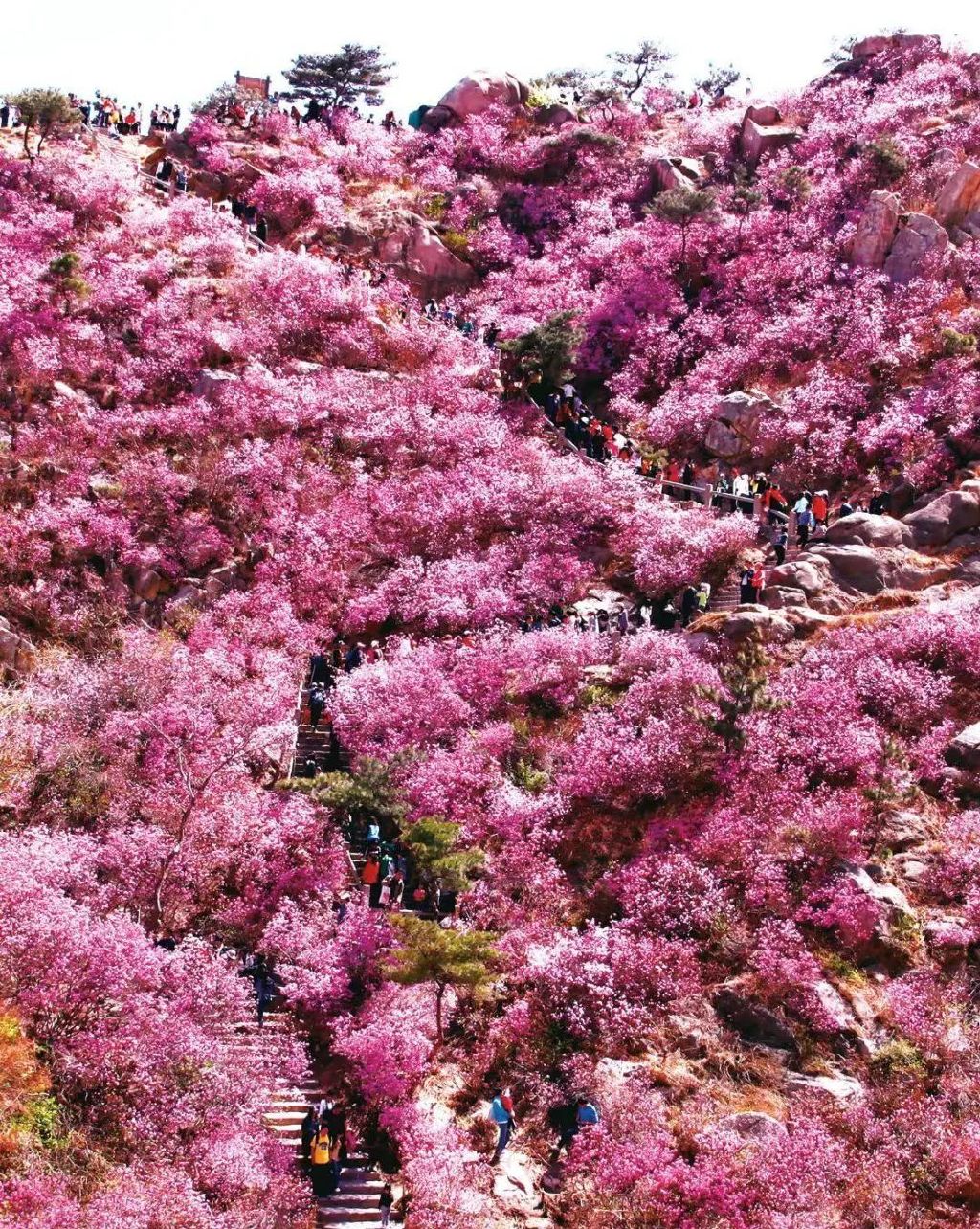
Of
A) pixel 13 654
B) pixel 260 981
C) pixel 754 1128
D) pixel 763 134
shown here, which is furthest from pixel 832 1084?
pixel 763 134

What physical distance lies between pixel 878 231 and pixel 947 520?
59.8 feet

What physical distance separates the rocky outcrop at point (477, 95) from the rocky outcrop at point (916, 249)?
30.0 m

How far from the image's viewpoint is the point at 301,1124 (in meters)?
22.3

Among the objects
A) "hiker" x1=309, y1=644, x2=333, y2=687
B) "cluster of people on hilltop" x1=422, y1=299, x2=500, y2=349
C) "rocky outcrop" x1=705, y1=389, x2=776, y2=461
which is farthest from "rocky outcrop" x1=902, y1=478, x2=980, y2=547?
"cluster of people on hilltop" x1=422, y1=299, x2=500, y2=349

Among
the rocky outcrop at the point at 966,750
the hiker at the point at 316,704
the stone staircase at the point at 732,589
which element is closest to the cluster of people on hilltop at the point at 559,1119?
the hiker at the point at 316,704

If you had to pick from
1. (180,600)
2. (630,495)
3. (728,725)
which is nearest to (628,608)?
(630,495)

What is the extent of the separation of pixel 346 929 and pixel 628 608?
50.3 feet

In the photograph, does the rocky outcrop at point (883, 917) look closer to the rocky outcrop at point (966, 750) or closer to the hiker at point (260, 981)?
the rocky outcrop at point (966, 750)

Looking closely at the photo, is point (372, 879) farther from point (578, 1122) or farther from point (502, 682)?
point (502, 682)

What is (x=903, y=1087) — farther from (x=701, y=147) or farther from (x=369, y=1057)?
(x=701, y=147)

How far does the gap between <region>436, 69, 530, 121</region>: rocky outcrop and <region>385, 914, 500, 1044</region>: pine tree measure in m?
57.4

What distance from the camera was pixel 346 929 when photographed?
24.6 meters

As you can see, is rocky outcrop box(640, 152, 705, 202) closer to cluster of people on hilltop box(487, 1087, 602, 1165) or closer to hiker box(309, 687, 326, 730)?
hiker box(309, 687, 326, 730)

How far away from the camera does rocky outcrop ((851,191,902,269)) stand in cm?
4834
